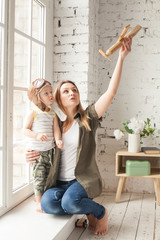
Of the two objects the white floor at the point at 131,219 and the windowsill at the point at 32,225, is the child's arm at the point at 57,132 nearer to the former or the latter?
the windowsill at the point at 32,225

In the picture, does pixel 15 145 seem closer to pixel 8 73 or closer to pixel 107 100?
pixel 8 73

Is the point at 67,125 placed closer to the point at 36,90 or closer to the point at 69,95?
the point at 69,95

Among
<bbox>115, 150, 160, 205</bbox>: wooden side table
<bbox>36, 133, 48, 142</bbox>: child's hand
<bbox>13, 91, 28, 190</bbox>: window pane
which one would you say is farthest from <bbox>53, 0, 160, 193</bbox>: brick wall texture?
<bbox>36, 133, 48, 142</bbox>: child's hand

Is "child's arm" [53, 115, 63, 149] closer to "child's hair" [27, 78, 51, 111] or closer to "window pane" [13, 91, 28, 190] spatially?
"child's hair" [27, 78, 51, 111]

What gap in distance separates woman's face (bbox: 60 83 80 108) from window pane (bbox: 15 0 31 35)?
54 centimetres

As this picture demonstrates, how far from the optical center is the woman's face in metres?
2.03

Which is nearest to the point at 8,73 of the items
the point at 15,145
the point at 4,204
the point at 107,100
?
the point at 15,145

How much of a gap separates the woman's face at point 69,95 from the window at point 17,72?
32cm

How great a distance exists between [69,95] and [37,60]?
0.66 metres

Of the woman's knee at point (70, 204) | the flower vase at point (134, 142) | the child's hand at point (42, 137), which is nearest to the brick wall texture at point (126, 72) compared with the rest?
the flower vase at point (134, 142)

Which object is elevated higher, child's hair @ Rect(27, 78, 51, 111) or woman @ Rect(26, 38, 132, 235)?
child's hair @ Rect(27, 78, 51, 111)

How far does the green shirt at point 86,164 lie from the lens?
202 centimetres

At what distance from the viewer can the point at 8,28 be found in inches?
76.6

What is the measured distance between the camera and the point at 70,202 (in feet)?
6.25
